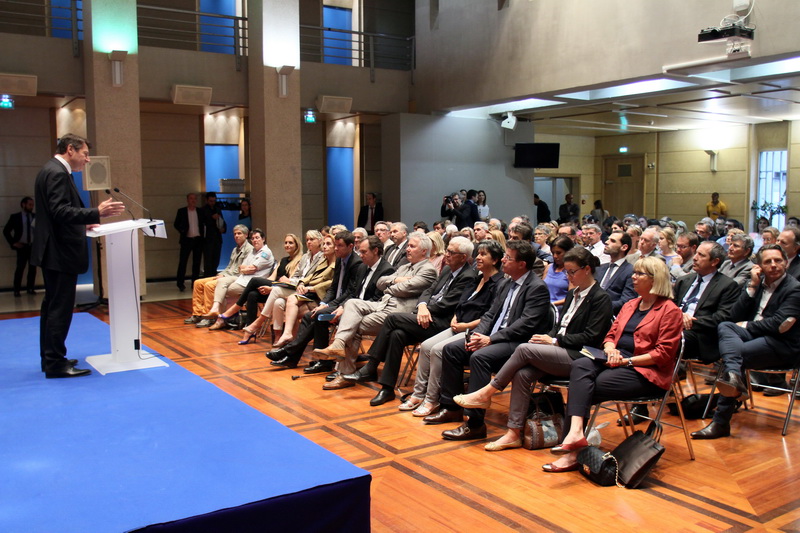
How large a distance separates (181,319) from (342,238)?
12.3ft

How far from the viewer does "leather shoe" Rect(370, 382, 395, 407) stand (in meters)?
5.54

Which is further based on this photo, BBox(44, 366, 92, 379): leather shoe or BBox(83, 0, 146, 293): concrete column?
BBox(83, 0, 146, 293): concrete column

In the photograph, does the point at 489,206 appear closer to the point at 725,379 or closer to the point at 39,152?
the point at 39,152

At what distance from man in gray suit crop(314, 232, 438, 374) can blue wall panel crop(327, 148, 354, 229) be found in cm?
926

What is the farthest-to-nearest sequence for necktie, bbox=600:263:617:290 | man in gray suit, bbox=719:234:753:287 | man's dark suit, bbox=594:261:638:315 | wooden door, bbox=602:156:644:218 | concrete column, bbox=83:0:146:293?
1. wooden door, bbox=602:156:644:218
2. concrete column, bbox=83:0:146:293
3. necktie, bbox=600:263:617:290
4. man in gray suit, bbox=719:234:753:287
5. man's dark suit, bbox=594:261:638:315

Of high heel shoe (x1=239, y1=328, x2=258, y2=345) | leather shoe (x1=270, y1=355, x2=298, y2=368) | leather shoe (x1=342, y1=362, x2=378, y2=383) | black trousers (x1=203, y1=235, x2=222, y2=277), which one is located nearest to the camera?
leather shoe (x1=342, y1=362, x2=378, y2=383)

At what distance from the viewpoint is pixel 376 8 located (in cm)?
1568

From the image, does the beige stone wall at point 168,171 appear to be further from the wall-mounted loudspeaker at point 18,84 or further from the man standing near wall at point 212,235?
the wall-mounted loudspeaker at point 18,84

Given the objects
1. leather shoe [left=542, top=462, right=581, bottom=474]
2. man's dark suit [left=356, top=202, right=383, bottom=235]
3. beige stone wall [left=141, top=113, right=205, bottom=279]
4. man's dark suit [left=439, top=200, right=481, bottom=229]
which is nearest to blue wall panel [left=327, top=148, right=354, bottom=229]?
man's dark suit [left=356, top=202, right=383, bottom=235]

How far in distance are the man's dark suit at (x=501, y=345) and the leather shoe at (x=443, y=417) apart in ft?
0.31

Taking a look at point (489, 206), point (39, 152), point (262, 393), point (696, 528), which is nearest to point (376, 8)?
point (489, 206)

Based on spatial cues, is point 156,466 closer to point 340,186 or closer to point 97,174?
point 97,174

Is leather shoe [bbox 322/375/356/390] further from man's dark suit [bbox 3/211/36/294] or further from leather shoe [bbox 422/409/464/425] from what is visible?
man's dark suit [bbox 3/211/36/294]

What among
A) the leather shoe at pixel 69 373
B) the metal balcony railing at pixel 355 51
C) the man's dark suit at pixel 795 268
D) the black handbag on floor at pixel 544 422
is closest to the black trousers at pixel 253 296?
the leather shoe at pixel 69 373
